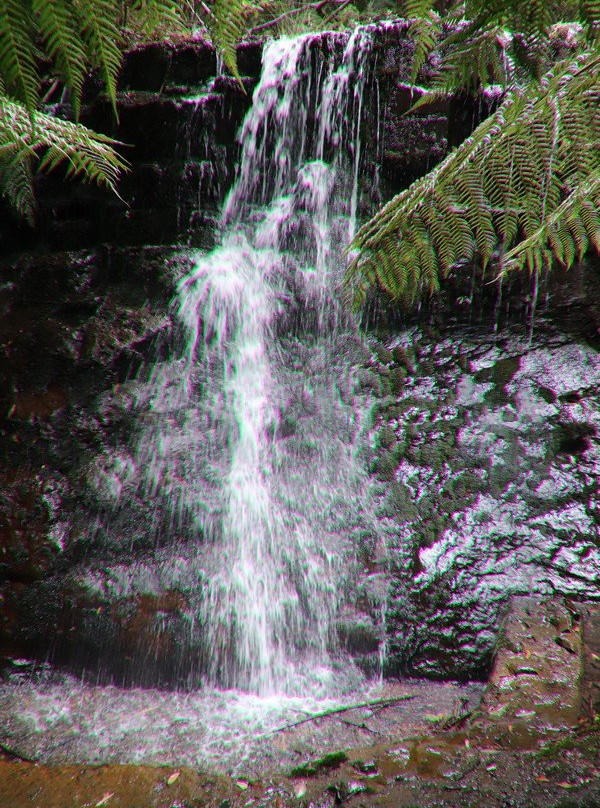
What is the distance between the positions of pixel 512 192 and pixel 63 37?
1.96m

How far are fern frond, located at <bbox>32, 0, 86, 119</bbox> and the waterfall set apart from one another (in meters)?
2.27

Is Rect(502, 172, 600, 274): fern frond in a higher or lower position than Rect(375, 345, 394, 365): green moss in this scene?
higher

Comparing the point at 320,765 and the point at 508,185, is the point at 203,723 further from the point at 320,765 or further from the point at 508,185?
the point at 508,185

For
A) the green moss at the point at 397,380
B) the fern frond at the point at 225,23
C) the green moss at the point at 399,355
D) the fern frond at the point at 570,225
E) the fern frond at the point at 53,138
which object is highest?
the fern frond at the point at 53,138

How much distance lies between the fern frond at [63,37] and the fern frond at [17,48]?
0.09 ft

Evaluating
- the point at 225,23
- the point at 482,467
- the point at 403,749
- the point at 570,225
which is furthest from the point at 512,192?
the point at 403,749

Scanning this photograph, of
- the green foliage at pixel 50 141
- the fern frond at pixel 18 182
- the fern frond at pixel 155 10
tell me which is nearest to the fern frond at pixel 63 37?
the fern frond at pixel 155 10

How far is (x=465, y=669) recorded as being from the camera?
225 cm

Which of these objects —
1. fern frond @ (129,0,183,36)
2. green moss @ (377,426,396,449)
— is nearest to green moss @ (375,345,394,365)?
green moss @ (377,426,396,449)

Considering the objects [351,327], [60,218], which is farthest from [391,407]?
[60,218]

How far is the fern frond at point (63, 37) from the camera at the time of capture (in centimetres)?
84

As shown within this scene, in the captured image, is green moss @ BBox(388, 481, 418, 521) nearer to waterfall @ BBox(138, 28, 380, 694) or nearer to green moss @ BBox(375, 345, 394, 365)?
waterfall @ BBox(138, 28, 380, 694)

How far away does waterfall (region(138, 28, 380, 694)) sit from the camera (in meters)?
2.55

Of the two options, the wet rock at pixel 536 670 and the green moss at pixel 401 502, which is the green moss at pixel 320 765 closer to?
the wet rock at pixel 536 670
